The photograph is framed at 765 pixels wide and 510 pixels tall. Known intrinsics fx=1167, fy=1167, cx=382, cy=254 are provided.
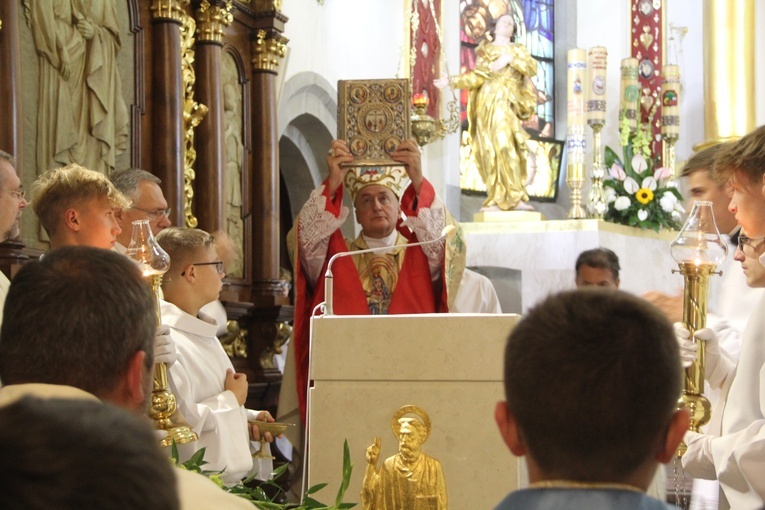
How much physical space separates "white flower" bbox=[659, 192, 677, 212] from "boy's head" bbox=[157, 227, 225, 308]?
8.55 m

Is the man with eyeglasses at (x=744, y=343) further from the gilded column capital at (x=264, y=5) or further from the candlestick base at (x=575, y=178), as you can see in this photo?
the candlestick base at (x=575, y=178)

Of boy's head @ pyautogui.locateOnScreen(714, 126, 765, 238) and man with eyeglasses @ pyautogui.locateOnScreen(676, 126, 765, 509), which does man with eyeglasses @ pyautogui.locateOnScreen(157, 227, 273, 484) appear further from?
boy's head @ pyautogui.locateOnScreen(714, 126, 765, 238)

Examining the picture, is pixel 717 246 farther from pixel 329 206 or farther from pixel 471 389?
pixel 329 206

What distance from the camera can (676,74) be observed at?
13.7 meters

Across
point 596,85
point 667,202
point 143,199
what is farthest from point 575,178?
point 143,199

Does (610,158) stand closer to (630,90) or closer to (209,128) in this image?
(630,90)

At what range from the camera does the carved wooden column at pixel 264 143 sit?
8.42 meters

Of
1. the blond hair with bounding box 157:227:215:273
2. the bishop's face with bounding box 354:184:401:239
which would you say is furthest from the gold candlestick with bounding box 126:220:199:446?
the bishop's face with bounding box 354:184:401:239

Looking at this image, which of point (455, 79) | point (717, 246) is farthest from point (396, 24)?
point (717, 246)

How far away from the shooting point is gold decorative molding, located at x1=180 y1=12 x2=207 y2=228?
7.36 m

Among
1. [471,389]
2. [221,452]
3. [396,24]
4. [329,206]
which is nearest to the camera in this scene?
[471,389]

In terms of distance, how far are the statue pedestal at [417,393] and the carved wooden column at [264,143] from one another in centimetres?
488

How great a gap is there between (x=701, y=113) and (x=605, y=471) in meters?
13.6

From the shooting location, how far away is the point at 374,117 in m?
5.13
